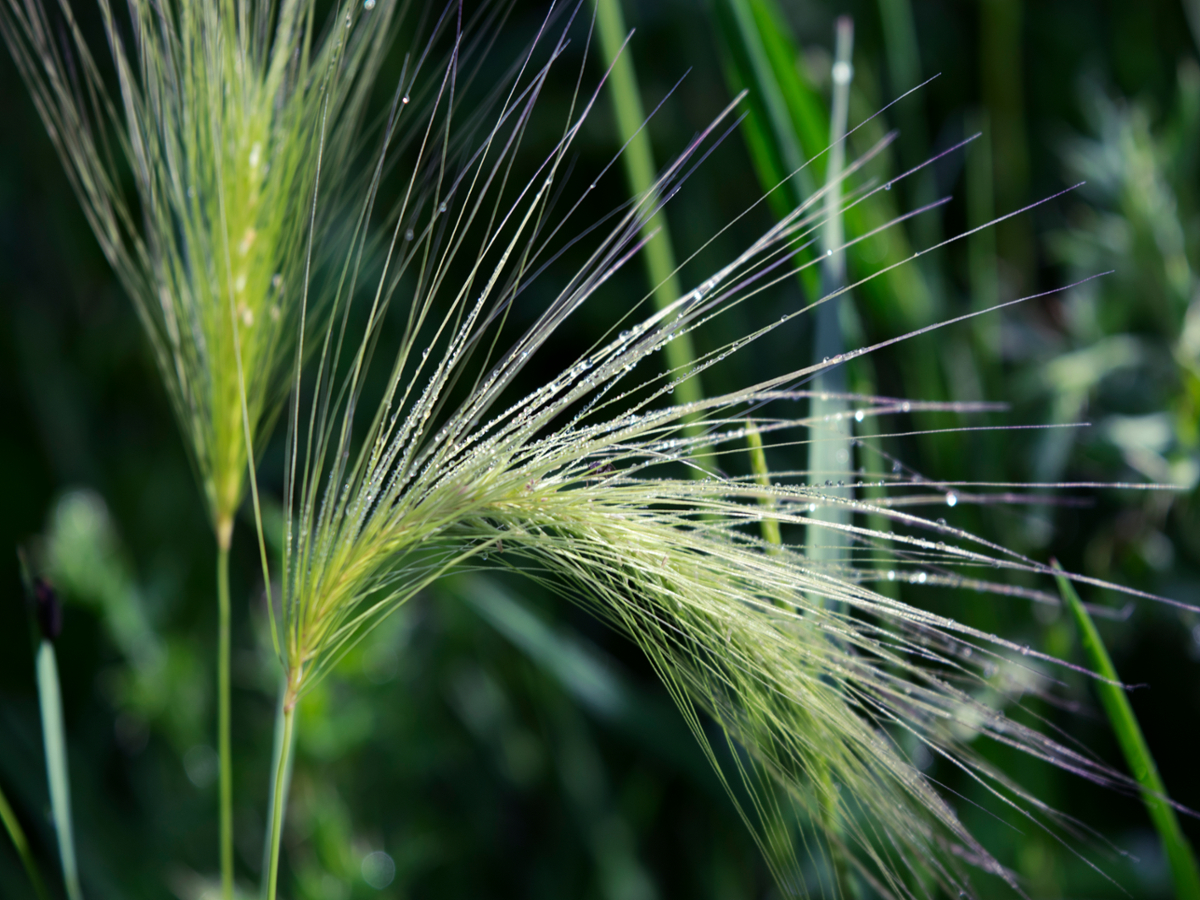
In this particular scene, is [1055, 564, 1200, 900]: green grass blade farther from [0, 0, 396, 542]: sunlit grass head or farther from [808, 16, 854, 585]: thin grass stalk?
[0, 0, 396, 542]: sunlit grass head

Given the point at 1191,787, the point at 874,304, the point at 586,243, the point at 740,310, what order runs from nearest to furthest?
the point at 874,304, the point at 1191,787, the point at 740,310, the point at 586,243

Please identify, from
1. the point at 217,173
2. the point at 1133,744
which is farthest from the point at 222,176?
the point at 1133,744

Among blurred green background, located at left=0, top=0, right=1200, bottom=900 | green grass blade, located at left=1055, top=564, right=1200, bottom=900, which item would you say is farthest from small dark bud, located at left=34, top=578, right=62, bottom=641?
green grass blade, located at left=1055, top=564, right=1200, bottom=900

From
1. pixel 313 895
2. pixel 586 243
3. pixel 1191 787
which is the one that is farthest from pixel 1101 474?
pixel 313 895

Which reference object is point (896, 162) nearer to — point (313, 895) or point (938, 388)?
point (938, 388)

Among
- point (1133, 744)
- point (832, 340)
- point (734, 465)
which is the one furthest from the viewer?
point (734, 465)

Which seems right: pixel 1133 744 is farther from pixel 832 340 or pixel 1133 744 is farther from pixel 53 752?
pixel 53 752
